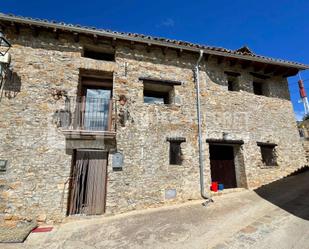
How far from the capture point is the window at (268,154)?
9.61 m

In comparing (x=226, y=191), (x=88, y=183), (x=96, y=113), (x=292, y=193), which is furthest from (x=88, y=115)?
(x=292, y=193)

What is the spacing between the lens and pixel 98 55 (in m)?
9.38

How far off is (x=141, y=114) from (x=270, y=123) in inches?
259

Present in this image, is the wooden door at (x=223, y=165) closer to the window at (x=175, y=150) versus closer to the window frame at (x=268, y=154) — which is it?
the window frame at (x=268, y=154)

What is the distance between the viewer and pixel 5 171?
6668mm

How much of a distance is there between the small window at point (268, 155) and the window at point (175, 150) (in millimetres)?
4208

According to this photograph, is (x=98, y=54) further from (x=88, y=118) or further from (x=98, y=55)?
(x=88, y=118)

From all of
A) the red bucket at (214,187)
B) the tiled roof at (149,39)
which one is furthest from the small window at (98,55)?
the red bucket at (214,187)

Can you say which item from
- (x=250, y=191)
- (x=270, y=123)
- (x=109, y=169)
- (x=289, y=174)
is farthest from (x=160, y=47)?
(x=289, y=174)

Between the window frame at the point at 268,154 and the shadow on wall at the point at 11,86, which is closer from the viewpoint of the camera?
the shadow on wall at the point at 11,86

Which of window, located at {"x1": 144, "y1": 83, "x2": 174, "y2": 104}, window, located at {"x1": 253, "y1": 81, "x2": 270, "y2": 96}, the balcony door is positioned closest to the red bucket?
window, located at {"x1": 144, "y1": 83, "x2": 174, "y2": 104}

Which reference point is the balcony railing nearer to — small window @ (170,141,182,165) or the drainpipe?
small window @ (170,141,182,165)

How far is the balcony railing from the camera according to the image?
7.53 metres

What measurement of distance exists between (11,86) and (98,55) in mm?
3764
